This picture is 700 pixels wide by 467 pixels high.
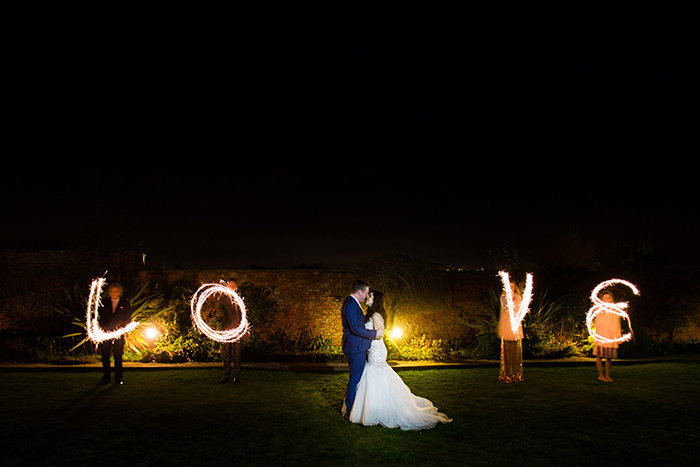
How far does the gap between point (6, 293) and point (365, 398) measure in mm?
11589

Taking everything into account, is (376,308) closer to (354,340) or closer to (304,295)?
(354,340)

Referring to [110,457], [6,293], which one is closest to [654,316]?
[110,457]

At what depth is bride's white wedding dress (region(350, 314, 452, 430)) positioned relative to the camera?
6564mm

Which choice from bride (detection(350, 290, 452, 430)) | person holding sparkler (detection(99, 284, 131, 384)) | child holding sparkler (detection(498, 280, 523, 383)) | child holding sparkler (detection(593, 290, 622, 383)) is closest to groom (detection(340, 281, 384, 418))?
bride (detection(350, 290, 452, 430))

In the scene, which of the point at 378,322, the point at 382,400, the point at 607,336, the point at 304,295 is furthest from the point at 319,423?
the point at 304,295

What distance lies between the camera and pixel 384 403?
21.9ft

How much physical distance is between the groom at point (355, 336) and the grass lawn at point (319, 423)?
503 millimetres

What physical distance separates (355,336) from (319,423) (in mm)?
1230

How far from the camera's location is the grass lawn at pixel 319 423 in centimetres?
542

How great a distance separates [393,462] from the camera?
17.3 ft

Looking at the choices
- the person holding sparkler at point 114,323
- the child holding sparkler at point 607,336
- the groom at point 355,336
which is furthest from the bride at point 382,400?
the person holding sparkler at point 114,323

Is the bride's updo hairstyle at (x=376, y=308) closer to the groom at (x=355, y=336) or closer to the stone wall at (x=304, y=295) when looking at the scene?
the groom at (x=355, y=336)

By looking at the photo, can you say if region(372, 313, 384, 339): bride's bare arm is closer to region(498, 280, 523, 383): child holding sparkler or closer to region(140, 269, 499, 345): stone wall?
region(498, 280, 523, 383): child holding sparkler

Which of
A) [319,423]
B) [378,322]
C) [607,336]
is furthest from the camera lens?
[607,336]
